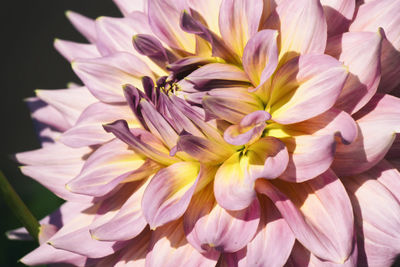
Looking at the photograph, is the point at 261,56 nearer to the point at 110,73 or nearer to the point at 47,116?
the point at 110,73

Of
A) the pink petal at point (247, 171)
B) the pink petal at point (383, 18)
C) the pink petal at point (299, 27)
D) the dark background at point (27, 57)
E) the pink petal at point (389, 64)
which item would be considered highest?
the pink petal at point (299, 27)

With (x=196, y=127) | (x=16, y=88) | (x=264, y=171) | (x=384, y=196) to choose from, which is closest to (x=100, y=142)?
(x=196, y=127)

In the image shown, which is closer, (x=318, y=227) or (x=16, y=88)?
(x=318, y=227)

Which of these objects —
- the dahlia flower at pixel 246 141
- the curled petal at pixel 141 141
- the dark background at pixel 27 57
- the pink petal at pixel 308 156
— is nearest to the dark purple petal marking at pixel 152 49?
Result: the dahlia flower at pixel 246 141

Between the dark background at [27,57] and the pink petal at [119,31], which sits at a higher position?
the pink petal at [119,31]

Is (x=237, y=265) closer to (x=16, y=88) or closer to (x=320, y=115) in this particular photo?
(x=320, y=115)

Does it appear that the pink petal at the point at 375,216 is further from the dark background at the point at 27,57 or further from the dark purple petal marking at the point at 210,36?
the dark background at the point at 27,57

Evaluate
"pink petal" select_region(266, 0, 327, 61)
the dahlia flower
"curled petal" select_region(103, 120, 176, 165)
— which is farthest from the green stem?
"pink petal" select_region(266, 0, 327, 61)

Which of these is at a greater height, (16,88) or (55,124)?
(55,124)

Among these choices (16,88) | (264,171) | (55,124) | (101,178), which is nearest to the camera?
(264,171)
